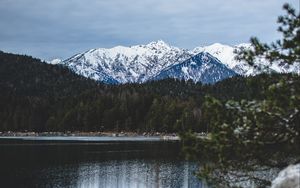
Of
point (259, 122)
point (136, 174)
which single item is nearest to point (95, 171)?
point (136, 174)

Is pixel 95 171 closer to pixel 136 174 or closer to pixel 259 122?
pixel 136 174

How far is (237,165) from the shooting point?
18.8 m

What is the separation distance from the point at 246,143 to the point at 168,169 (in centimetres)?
6574

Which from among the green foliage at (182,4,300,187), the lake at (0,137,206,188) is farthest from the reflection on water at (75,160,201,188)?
the green foliage at (182,4,300,187)

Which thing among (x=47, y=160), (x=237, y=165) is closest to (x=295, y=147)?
(x=237, y=165)

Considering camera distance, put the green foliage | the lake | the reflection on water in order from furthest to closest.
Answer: the reflection on water
the lake
the green foliage

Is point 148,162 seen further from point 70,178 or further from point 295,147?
point 295,147

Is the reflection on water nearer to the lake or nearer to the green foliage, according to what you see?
the lake

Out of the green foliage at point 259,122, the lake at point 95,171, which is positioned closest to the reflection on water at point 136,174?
the lake at point 95,171

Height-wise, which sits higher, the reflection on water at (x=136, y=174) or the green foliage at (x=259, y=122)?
the green foliage at (x=259, y=122)

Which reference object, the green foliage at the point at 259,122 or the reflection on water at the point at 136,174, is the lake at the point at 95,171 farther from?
the green foliage at the point at 259,122

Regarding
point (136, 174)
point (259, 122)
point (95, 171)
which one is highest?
point (259, 122)

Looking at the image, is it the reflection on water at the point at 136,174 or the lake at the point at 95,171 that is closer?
the lake at the point at 95,171

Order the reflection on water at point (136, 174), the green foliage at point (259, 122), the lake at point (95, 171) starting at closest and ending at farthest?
the green foliage at point (259, 122) < the lake at point (95, 171) < the reflection on water at point (136, 174)
